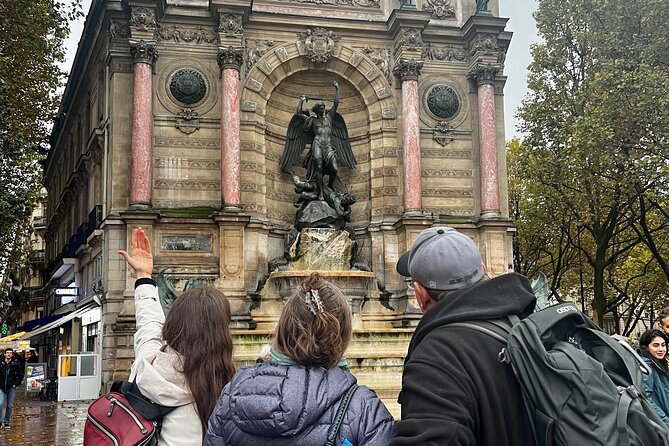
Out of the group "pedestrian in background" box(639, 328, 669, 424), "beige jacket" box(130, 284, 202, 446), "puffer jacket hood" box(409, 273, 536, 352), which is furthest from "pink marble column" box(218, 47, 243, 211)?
"puffer jacket hood" box(409, 273, 536, 352)

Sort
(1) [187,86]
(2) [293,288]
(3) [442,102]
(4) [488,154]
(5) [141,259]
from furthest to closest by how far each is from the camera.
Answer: (3) [442,102] < (4) [488,154] < (1) [187,86] < (2) [293,288] < (5) [141,259]

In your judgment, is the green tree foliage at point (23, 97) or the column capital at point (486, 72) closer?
the green tree foliage at point (23, 97)

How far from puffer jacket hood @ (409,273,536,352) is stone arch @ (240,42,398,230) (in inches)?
809

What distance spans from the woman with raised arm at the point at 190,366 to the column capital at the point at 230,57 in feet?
65.5

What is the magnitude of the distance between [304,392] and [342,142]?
22407mm

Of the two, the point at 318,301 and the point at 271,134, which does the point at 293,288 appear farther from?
the point at 318,301

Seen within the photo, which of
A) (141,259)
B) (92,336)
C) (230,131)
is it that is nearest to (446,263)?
(141,259)

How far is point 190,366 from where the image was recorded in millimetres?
3717

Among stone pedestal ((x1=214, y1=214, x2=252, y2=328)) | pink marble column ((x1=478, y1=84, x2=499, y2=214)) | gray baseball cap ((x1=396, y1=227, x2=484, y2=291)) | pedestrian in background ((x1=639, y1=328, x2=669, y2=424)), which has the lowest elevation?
pedestrian in background ((x1=639, y1=328, x2=669, y2=424))

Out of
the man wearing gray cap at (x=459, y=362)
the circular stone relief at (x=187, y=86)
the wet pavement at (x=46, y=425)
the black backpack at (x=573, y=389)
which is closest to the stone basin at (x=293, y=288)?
the wet pavement at (x=46, y=425)

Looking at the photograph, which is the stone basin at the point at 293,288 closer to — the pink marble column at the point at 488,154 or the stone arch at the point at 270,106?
the stone arch at the point at 270,106

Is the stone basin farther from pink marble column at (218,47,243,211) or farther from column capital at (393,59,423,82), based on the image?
column capital at (393,59,423,82)

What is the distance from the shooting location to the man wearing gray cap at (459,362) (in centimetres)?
258

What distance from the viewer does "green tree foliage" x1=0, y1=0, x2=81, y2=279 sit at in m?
18.5
